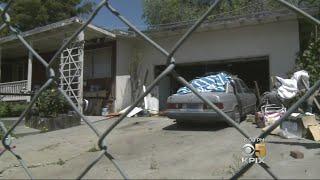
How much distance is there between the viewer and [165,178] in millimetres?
5719

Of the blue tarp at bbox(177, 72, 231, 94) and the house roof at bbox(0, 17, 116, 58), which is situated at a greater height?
the house roof at bbox(0, 17, 116, 58)

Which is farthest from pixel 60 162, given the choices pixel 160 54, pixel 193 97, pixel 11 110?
pixel 11 110

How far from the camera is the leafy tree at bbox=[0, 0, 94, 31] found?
33.9m

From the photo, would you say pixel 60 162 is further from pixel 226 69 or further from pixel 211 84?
pixel 226 69

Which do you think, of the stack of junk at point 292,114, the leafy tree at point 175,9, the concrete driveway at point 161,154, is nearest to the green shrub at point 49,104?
the concrete driveway at point 161,154

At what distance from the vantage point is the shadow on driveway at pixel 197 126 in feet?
38.9

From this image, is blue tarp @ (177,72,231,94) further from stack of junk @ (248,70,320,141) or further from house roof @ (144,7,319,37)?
house roof @ (144,7,319,37)

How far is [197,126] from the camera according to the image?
1248 cm

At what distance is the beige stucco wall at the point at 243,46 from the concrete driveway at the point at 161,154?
15.2 feet

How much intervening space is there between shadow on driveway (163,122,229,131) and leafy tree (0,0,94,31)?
78.5 feet

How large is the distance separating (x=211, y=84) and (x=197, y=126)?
4.30 feet

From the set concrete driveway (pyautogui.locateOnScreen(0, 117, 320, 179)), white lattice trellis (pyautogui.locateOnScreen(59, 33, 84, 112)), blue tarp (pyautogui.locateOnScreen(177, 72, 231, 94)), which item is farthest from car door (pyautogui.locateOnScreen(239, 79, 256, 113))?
white lattice trellis (pyautogui.locateOnScreen(59, 33, 84, 112))

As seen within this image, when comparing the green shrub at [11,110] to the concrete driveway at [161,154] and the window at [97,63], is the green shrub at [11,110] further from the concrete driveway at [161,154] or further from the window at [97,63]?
the concrete driveway at [161,154]

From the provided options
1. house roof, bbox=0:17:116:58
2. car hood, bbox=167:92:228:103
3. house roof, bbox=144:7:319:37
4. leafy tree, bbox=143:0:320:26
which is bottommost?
car hood, bbox=167:92:228:103
